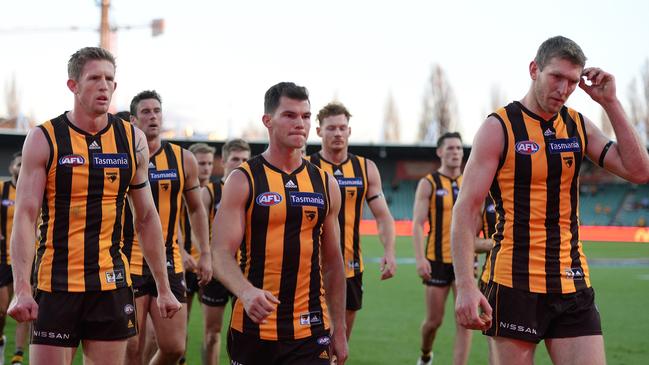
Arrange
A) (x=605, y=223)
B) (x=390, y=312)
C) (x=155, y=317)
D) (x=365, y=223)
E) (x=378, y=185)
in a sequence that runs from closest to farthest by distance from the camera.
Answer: (x=155, y=317), (x=378, y=185), (x=390, y=312), (x=365, y=223), (x=605, y=223)

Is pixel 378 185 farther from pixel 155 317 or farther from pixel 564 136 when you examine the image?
pixel 564 136

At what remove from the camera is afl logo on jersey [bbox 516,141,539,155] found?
4.61 meters

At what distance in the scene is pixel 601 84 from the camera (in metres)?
4.57

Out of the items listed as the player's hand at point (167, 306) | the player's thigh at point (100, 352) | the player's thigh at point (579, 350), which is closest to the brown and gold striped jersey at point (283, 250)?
the player's hand at point (167, 306)

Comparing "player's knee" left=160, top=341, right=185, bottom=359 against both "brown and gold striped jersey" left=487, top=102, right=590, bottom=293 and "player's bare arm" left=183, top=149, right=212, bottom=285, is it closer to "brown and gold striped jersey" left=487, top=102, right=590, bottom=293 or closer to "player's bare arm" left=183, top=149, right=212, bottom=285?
"player's bare arm" left=183, top=149, right=212, bottom=285

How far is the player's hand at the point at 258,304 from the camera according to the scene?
4.32 m

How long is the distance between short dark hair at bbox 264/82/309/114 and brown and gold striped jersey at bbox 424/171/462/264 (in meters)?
4.89

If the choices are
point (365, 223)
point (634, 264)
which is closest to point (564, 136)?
point (634, 264)

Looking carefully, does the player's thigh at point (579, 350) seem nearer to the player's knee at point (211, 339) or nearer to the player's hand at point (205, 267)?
the player's hand at point (205, 267)

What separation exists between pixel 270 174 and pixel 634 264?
2132cm

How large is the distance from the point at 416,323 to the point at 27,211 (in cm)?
896

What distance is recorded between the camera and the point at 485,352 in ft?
33.6

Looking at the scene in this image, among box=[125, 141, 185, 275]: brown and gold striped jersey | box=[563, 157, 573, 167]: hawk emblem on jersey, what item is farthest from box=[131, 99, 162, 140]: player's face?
box=[563, 157, 573, 167]: hawk emblem on jersey

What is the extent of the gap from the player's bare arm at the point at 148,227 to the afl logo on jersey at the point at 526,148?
2.32 metres
